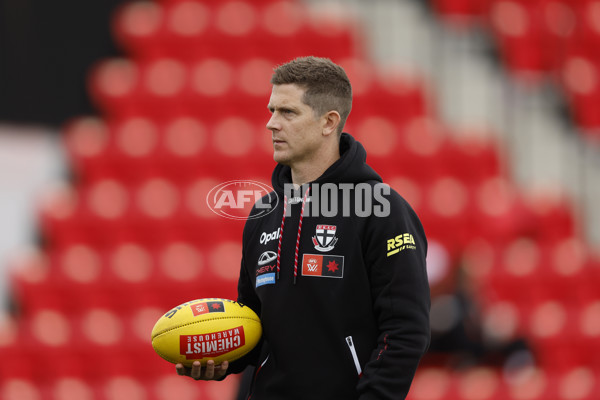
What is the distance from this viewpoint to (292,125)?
76.9 inches

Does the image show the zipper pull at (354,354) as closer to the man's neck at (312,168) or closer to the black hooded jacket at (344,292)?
the black hooded jacket at (344,292)

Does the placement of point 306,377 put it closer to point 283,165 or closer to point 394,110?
point 283,165

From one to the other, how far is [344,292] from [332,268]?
6cm

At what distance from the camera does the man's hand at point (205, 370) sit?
6.73 feet

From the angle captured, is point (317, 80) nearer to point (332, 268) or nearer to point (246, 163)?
point (332, 268)

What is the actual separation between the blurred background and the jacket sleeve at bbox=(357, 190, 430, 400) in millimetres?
2756

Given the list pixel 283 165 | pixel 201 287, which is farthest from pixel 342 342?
pixel 201 287

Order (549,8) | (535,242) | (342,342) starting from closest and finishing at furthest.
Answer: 1. (342,342)
2. (535,242)
3. (549,8)

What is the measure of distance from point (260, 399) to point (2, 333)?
14.0 feet

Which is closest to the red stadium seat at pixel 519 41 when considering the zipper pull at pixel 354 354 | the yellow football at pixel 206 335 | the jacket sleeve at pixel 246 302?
the jacket sleeve at pixel 246 302

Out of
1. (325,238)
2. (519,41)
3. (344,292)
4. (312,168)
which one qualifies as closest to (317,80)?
(312,168)

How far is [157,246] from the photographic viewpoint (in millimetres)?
6270

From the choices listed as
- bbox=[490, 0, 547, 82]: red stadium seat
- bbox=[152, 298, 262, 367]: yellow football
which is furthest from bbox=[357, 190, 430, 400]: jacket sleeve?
bbox=[490, 0, 547, 82]: red stadium seat

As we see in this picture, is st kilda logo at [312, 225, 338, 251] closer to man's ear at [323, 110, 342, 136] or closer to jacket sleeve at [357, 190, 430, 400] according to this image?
jacket sleeve at [357, 190, 430, 400]
